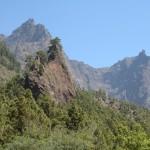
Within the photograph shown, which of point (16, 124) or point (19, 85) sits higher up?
point (19, 85)

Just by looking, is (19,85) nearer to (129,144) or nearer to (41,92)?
(41,92)

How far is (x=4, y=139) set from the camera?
110 meters

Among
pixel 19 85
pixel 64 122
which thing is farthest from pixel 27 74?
pixel 64 122

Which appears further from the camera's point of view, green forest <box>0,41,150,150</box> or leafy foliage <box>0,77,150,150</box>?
leafy foliage <box>0,77,150,150</box>

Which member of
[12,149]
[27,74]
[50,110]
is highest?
[27,74]

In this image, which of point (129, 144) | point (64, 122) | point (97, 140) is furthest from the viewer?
point (64, 122)

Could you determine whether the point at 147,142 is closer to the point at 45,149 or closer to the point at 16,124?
the point at 45,149

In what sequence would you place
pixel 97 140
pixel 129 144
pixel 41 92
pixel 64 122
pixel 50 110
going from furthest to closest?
1. pixel 41 92
2. pixel 50 110
3. pixel 64 122
4. pixel 97 140
5. pixel 129 144

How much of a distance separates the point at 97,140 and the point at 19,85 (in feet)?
253

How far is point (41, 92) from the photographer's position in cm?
18112

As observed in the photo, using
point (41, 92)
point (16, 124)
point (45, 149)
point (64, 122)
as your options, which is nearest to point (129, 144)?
point (45, 149)

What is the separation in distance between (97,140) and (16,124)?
65.2ft

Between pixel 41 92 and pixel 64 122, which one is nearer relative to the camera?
pixel 64 122

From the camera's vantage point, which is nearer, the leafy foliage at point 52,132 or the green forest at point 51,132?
the green forest at point 51,132
